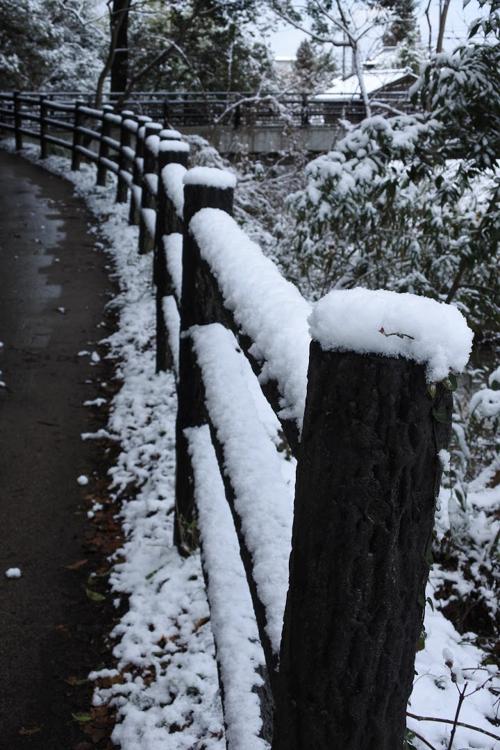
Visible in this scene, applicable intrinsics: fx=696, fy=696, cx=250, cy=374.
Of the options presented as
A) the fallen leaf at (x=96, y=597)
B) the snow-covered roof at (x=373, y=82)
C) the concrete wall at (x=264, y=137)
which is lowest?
the fallen leaf at (x=96, y=597)

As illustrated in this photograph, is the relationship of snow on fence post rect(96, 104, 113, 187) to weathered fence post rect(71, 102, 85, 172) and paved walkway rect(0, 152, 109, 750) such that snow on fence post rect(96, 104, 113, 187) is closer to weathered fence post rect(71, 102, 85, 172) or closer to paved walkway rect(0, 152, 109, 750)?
weathered fence post rect(71, 102, 85, 172)

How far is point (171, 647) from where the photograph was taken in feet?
8.23

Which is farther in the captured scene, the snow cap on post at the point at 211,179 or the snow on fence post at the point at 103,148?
the snow on fence post at the point at 103,148

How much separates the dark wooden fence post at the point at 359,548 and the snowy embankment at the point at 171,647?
579mm

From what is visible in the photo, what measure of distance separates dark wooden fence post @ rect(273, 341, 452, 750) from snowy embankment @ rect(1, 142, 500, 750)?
22.8 inches

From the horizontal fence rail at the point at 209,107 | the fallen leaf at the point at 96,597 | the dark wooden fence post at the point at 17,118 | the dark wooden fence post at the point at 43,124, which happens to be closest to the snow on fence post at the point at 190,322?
the fallen leaf at the point at 96,597

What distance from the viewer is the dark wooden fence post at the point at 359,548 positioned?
833 millimetres

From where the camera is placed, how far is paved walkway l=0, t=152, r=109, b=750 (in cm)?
233

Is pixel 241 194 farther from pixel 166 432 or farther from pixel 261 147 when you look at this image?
pixel 261 147

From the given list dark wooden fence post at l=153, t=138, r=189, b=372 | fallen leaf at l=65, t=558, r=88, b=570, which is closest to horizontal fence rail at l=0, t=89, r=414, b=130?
dark wooden fence post at l=153, t=138, r=189, b=372

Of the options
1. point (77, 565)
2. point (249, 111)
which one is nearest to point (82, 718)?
point (77, 565)

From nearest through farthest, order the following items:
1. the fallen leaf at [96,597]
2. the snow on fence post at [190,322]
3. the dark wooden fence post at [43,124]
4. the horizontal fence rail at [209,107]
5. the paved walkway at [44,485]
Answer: the paved walkway at [44,485], the snow on fence post at [190,322], the fallen leaf at [96,597], the dark wooden fence post at [43,124], the horizontal fence rail at [209,107]

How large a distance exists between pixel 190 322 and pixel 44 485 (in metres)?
1.42

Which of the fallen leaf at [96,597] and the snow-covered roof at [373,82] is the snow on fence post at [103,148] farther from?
the fallen leaf at [96,597]
